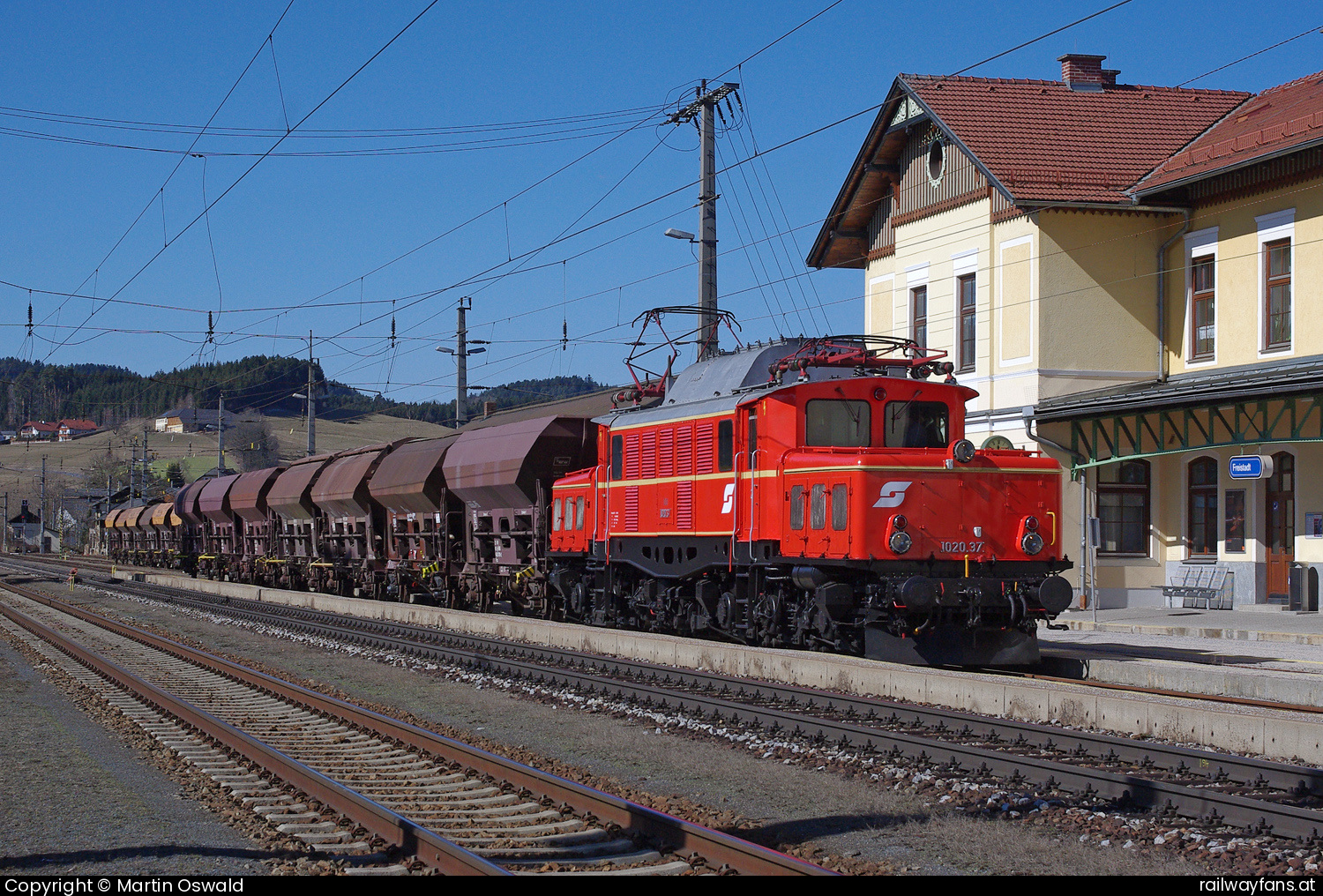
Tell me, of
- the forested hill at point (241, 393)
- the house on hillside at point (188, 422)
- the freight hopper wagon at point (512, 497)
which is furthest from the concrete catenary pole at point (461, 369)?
the house on hillside at point (188, 422)

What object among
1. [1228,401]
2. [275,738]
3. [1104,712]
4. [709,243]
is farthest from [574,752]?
[1228,401]

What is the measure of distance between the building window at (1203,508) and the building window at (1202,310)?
2408mm

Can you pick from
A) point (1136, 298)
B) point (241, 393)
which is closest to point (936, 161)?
point (1136, 298)

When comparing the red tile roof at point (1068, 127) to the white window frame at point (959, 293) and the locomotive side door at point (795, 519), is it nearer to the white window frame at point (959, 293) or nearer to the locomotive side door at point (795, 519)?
the white window frame at point (959, 293)

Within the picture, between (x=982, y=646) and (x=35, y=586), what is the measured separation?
40943mm

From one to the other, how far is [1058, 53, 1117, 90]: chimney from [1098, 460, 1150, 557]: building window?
10996 mm

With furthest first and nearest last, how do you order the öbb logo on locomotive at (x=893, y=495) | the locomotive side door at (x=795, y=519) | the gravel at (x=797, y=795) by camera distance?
the locomotive side door at (x=795, y=519), the öbb logo on locomotive at (x=893, y=495), the gravel at (x=797, y=795)

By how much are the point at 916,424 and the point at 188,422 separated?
524 feet

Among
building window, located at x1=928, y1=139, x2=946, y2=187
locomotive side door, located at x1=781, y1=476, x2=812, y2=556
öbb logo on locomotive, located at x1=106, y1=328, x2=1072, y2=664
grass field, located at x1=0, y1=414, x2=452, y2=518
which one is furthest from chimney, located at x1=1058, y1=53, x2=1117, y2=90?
grass field, located at x1=0, y1=414, x2=452, y2=518

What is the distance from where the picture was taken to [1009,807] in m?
8.37

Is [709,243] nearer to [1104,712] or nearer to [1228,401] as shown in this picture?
[1228,401]

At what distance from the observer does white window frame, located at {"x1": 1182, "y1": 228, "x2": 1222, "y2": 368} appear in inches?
1063

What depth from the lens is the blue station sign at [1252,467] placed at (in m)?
24.5

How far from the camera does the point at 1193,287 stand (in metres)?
27.8
